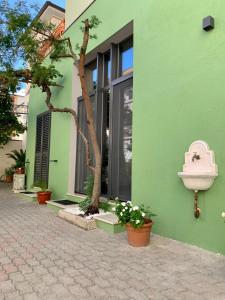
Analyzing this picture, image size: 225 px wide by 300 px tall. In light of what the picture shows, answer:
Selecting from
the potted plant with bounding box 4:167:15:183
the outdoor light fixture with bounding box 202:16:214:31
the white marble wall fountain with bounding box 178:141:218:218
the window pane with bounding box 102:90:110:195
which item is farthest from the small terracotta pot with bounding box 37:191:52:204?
the potted plant with bounding box 4:167:15:183

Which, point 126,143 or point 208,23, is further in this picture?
point 126,143

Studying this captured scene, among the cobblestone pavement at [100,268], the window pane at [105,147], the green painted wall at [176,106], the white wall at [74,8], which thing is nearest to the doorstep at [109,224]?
the cobblestone pavement at [100,268]

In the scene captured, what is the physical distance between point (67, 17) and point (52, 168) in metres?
4.64

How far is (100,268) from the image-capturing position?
9.71ft

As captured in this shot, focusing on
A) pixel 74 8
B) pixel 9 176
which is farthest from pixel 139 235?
pixel 9 176

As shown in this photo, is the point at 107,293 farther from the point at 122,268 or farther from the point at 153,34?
the point at 153,34

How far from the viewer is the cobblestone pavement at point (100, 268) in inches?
94.7

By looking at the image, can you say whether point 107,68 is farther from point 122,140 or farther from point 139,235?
point 139,235

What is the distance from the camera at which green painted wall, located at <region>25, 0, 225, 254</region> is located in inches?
138

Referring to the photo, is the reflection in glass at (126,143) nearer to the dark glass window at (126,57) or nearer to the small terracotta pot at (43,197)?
the dark glass window at (126,57)

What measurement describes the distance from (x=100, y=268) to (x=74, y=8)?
7.24 metres

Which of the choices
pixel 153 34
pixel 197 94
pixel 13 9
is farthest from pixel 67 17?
pixel 197 94

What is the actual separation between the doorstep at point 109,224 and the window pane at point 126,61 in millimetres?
3101

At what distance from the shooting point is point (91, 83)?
285 inches
